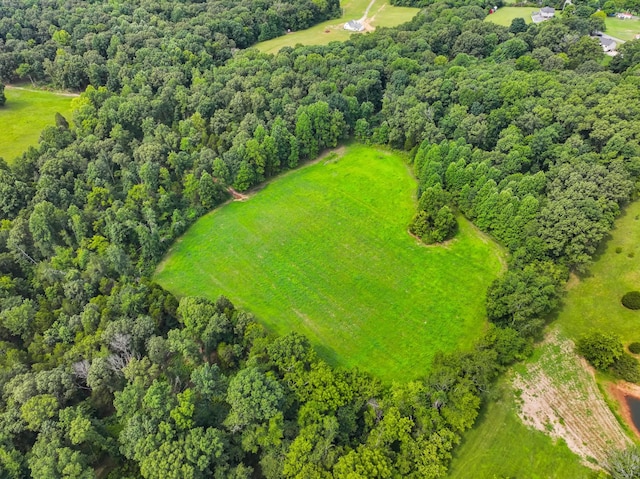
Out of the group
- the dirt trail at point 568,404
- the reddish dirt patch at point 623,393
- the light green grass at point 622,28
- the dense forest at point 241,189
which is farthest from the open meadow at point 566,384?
the light green grass at point 622,28

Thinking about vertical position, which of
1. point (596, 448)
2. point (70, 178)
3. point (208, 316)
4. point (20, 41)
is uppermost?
point (20, 41)

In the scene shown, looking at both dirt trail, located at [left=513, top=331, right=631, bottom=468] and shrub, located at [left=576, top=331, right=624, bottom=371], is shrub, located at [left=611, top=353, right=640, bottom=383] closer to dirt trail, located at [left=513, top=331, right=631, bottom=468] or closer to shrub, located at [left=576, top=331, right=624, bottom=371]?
shrub, located at [left=576, top=331, right=624, bottom=371]

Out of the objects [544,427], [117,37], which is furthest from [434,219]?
[117,37]

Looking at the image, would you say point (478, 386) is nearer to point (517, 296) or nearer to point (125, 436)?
point (517, 296)

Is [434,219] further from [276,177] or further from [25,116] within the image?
[25,116]

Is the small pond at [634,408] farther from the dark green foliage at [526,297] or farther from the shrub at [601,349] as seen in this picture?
the dark green foliage at [526,297]

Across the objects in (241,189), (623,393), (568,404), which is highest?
(241,189)

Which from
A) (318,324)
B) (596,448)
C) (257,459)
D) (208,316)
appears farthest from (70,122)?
(596,448)
